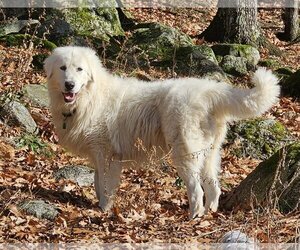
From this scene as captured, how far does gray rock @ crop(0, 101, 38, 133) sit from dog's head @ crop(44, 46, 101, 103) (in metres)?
1.79

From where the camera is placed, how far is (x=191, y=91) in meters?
6.87

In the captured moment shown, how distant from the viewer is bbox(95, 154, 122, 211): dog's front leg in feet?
22.6

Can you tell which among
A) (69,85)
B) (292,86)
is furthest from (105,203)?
(292,86)

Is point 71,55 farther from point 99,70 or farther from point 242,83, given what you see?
point 242,83

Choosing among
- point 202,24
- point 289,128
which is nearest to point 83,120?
point 289,128

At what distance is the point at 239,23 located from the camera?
16344 millimetres

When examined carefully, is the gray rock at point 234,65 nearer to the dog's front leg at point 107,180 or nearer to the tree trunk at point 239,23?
the tree trunk at point 239,23

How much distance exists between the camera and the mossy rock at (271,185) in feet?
21.0

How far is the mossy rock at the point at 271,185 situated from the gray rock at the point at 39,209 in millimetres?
1961

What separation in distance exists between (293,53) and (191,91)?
12.0 metres

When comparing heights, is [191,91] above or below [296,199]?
above

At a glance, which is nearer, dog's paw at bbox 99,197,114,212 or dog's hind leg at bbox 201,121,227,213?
dog's paw at bbox 99,197,114,212

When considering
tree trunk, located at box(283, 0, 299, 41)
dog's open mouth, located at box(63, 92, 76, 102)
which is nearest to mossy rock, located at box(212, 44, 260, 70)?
tree trunk, located at box(283, 0, 299, 41)

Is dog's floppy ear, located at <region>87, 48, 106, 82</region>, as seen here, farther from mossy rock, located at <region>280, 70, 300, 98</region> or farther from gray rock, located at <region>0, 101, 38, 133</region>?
mossy rock, located at <region>280, 70, 300, 98</region>
